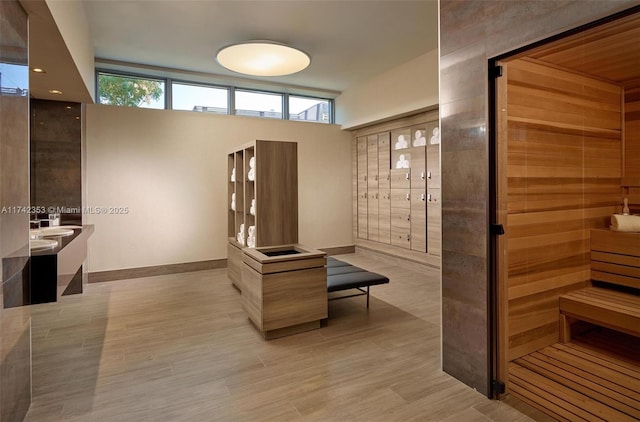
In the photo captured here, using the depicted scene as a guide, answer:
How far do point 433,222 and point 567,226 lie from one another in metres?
2.54

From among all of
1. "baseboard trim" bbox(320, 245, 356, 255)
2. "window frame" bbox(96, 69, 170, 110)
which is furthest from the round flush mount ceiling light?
"baseboard trim" bbox(320, 245, 356, 255)

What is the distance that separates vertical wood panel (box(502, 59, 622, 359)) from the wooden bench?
7 centimetres

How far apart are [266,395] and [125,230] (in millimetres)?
4280

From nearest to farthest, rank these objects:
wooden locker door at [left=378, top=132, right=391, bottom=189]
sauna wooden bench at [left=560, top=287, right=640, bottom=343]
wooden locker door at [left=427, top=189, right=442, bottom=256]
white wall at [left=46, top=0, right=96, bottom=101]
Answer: sauna wooden bench at [left=560, top=287, right=640, bottom=343], white wall at [left=46, top=0, right=96, bottom=101], wooden locker door at [left=427, top=189, right=442, bottom=256], wooden locker door at [left=378, top=132, right=391, bottom=189]

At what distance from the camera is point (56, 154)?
4676 mm

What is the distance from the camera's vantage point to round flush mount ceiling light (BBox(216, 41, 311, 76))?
4.09 metres

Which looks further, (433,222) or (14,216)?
(433,222)

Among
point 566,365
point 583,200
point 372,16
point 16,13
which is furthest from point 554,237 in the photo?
point 16,13

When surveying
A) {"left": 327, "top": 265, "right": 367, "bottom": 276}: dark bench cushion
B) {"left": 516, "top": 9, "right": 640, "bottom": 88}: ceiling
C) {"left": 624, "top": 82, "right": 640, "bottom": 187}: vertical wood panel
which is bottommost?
{"left": 327, "top": 265, "right": 367, "bottom": 276}: dark bench cushion

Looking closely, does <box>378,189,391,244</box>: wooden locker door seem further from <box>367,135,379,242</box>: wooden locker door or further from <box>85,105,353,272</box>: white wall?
<box>85,105,353,272</box>: white wall

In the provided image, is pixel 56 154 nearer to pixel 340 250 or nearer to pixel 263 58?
pixel 263 58

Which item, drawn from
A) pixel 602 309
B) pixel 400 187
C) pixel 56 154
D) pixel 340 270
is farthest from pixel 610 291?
pixel 56 154

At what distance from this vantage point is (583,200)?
2779 mm

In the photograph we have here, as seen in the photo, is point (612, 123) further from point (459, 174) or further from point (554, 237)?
point (459, 174)
